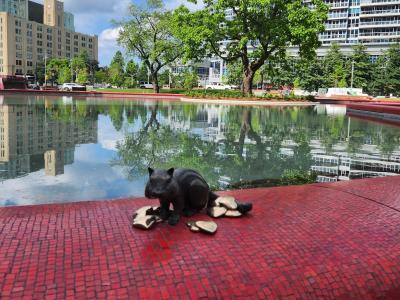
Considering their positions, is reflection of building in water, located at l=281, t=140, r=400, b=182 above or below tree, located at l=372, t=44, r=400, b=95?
below

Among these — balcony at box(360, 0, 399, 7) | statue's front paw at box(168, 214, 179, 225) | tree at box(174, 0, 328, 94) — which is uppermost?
balcony at box(360, 0, 399, 7)

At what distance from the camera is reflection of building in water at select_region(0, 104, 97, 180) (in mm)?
7926

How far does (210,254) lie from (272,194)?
233 cm

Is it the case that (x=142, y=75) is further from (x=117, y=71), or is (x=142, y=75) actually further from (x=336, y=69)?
(x=336, y=69)

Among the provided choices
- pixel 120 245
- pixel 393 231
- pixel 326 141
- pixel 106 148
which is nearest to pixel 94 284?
pixel 120 245

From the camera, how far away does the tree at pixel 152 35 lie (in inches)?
1778

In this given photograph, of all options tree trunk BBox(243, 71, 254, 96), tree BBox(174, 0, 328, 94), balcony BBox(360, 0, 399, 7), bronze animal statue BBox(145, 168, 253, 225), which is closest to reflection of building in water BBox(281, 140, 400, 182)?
bronze animal statue BBox(145, 168, 253, 225)

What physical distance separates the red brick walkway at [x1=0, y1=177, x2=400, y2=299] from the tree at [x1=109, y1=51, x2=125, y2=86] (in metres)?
71.2

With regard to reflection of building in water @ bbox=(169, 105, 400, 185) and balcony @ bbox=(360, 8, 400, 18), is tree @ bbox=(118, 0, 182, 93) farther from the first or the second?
balcony @ bbox=(360, 8, 400, 18)

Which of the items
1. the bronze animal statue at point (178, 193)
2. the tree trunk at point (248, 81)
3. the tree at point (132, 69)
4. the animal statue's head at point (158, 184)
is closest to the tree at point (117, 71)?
the tree at point (132, 69)

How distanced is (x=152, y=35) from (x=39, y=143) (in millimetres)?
37565

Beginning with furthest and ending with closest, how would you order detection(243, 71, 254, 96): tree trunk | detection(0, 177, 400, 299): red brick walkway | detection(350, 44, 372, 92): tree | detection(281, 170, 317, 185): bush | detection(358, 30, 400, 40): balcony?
1. detection(358, 30, 400, 40): balcony
2. detection(350, 44, 372, 92): tree
3. detection(243, 71, 254, 96): tree trunk
4. detection(281, 170, 317, 185): bush
5. detection(0, 177, 400, 299): red brick walkway

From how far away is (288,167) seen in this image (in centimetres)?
859

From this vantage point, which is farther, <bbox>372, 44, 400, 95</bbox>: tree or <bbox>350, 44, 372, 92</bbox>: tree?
<bbox>350, 44, 372, 92</bbox>: tree
